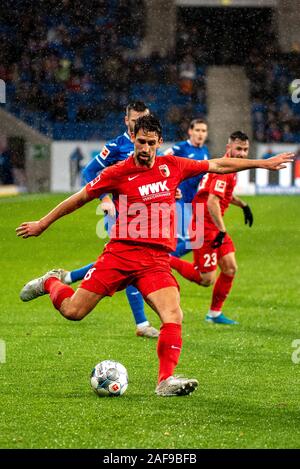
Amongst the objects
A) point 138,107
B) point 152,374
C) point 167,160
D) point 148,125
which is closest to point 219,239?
point 138,107

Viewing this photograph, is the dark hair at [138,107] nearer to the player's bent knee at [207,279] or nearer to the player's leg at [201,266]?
the player's leg at [201,266]

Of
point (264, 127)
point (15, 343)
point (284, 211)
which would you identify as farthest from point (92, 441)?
point (264, 127)

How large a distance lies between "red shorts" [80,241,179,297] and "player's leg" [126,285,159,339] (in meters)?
2.29

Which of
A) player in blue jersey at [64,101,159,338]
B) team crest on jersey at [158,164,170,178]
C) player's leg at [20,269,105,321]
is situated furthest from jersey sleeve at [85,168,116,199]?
player in blue jersey at [64,101,159,338]

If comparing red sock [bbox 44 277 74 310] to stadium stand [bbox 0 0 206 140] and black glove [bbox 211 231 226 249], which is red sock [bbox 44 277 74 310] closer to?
black glove [bbox 211 231 226 249]

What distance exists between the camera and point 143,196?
7172 mm

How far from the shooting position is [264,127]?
33875 mm

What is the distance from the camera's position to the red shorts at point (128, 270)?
7.22m

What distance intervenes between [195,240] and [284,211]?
557 inches

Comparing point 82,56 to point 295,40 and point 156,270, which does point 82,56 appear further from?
point 156,270

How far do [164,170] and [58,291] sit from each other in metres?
1.17

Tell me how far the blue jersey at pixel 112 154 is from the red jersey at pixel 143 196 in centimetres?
228

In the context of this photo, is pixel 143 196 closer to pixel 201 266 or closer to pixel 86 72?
pixel 201 266

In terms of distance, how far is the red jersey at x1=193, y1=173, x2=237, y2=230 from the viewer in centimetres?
1045
